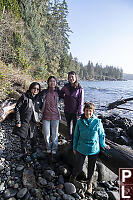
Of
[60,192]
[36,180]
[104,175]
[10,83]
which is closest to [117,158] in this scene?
[104,175]

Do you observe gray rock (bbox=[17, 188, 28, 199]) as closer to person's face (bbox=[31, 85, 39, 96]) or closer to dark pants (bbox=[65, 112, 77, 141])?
dark pants (bbox=[65, 112, 77, 141])

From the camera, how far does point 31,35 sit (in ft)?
66.0

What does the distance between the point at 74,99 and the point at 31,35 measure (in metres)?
20.2

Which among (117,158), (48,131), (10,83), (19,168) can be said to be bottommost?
(19,168)

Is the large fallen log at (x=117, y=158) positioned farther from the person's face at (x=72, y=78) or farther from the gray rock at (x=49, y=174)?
the person's face at (x=72, y=78)

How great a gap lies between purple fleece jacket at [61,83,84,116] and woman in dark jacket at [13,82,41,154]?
2.64 ft

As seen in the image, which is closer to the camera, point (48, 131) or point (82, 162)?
point (82, 162)

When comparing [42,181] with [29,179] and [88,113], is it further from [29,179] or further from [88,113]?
[88,113]

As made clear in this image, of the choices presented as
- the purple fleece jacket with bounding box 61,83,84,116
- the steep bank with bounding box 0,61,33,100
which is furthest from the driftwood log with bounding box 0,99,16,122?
the purple fleece jacket with bounding box 61,83,84,116

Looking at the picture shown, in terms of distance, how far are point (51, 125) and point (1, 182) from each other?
167cm

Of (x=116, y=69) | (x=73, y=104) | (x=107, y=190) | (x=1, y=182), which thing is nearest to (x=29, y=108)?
(x=73, y=104)

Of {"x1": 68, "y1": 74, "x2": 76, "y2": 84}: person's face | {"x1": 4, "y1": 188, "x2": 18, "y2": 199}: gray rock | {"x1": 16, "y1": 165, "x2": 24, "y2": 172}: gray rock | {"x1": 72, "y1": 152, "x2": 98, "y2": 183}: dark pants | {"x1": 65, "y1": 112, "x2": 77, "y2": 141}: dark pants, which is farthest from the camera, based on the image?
{"x1": 65, "y1": 112, "x2": 77, "y2": 141}: dark pants

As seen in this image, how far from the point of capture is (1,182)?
8.87 feet

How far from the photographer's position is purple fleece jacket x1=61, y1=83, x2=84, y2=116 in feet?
11.6
